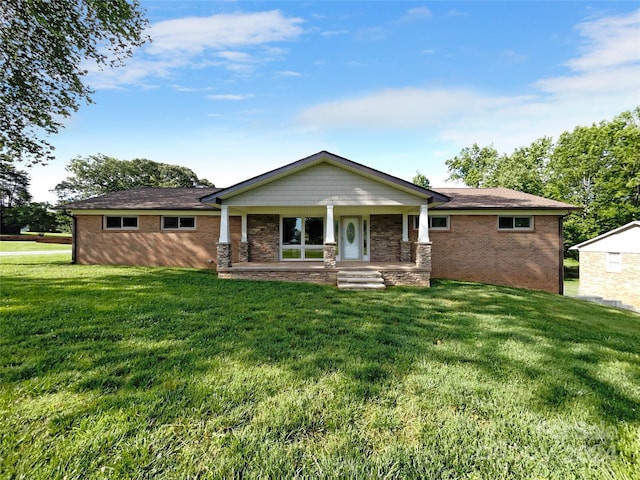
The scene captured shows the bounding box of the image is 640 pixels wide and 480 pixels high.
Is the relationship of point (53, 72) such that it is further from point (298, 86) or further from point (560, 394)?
point (560, 394)

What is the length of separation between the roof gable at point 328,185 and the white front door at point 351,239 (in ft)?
10.1

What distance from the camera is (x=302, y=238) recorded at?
13.1 m

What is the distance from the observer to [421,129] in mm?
15312

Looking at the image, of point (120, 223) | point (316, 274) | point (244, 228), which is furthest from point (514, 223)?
point (120, 223)

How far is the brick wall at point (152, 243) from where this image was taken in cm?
1317

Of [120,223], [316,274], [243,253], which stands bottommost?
[316,274]

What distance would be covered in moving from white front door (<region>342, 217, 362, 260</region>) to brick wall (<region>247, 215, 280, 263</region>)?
301 cm

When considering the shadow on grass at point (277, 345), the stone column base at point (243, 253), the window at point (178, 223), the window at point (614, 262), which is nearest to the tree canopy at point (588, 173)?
the window at point (614, 262)

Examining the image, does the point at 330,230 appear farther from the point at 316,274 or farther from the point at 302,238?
the point at 302,238

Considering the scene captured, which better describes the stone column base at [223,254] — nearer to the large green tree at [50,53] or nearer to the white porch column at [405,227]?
the white porch column at [405,227]

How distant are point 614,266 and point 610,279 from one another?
0.79m

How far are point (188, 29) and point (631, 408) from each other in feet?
43.2

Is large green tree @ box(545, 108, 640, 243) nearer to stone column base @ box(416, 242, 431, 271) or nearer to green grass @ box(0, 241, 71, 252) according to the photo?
stone column base @ box(416, 242, 431, 271)

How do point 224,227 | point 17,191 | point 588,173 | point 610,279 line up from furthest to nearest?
point 17,191
point 588,173
point 610,279
point 224,227
